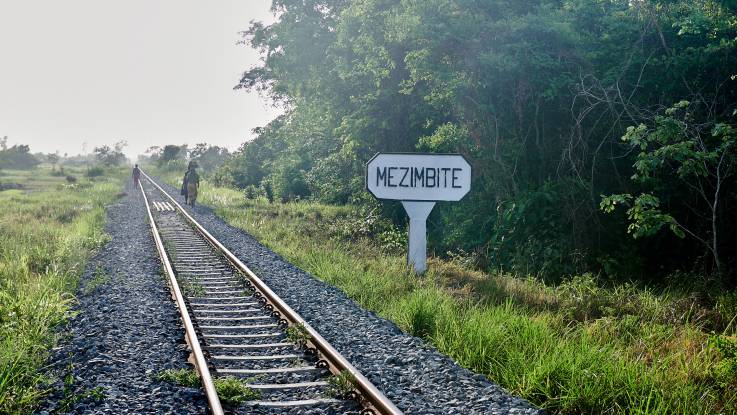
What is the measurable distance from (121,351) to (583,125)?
32.3 feet

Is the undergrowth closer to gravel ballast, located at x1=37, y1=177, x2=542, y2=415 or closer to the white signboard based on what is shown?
gravel ballast, located at x1=37, y1=177, x2=542, y2=415

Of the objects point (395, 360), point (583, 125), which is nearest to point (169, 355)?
point (395, 360)

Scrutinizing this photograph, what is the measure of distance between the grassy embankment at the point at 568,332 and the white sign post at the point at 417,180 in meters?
1.24

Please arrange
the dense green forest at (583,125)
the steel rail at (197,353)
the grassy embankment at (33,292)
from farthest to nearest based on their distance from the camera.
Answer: the dense green forest at (583,125), the grassy embankment at (33,292), the steel rail at (197,353)

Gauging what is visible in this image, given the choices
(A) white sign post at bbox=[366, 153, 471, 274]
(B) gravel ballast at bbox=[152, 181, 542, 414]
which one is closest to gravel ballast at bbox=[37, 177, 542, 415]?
(B) gravel ballast at bbox=[152, 181, 542, 414]

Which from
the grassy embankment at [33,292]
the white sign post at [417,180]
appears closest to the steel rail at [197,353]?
the grassy embankment at [33,292]

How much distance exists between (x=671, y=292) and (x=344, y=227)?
1086cm

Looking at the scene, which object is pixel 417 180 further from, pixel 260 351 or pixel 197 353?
pixel 197 353

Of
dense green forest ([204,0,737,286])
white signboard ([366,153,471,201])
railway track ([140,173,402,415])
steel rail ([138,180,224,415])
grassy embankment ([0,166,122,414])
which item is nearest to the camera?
steel rail ([138,180,224,415])

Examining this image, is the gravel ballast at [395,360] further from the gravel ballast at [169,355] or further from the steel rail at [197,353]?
the steel rail at [197,353]

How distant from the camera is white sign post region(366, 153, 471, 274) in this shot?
11.5m

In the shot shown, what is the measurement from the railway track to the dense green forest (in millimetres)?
5510

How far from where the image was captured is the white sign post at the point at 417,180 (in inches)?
454

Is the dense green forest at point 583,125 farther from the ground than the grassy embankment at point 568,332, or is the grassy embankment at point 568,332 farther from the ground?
the dense green forest at point 583,125
